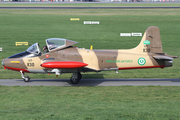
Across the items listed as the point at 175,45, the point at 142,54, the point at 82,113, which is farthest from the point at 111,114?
the point at 175,45

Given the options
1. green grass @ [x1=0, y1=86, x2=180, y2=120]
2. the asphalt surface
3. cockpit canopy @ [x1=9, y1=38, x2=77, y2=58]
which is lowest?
green grass @ [x1=0, y1=86, x2=180, y2=120]

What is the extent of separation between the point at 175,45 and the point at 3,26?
34976 mm

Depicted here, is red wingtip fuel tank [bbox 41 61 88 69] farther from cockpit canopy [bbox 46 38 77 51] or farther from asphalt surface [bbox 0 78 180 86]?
asphalt surface [bbox 0 78 180 86]

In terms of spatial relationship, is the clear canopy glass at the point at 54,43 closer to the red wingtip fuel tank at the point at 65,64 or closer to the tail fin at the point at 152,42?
the red wingtip fuel tank at the point at 65,64

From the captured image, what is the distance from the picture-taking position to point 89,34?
4606 centimetres

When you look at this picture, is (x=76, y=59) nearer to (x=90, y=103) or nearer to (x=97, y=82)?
(x=97, y=82)

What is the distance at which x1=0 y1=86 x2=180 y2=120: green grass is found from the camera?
12297 millimetres

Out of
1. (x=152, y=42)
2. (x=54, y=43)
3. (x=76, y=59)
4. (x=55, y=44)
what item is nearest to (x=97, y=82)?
(x=76, y=59)

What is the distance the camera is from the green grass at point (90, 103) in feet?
40.3

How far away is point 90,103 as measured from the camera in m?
14.3

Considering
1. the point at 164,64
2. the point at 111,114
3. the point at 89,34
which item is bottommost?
the point at 111,114

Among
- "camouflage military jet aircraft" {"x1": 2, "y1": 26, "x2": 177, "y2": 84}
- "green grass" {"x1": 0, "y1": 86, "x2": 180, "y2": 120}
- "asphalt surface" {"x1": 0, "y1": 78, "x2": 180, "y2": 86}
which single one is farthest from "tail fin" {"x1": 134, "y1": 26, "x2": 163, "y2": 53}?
"green grass" {"x1": 0, "y1": 86, "x2": 180, "y2": 120}

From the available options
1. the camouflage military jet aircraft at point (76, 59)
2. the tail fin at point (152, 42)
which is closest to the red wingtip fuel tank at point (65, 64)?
the camouflage military jet aircraft at point (76, 59)

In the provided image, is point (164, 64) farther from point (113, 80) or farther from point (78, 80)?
point (78, 80)
